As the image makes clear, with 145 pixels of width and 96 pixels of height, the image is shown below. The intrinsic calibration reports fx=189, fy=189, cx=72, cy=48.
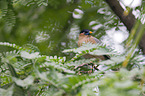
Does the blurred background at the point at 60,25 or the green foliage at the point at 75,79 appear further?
the blurred background at the point at 60,25

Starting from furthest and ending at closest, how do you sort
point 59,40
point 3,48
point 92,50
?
point 59,40 → point 3,48 → point 92,50

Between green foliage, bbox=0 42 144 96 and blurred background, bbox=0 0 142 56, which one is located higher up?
green foliage, bbox=0 42 144 96

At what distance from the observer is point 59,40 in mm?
2877

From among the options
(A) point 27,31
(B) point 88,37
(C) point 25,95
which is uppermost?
(C) point 25,95

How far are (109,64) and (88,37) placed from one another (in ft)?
8.60

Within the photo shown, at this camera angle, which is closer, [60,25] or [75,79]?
[75,79]

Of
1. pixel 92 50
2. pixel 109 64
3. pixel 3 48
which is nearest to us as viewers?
pixel 109 64

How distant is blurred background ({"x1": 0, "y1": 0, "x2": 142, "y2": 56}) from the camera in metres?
2.68

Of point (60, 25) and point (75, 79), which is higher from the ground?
point (75, 79)

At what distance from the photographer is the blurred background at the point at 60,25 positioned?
8.79ft

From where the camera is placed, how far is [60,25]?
9.86 feet

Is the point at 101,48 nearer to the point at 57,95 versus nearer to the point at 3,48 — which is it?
the point at 57,95

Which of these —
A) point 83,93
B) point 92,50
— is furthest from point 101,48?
point 83,93

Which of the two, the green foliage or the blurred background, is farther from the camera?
the blurred background
